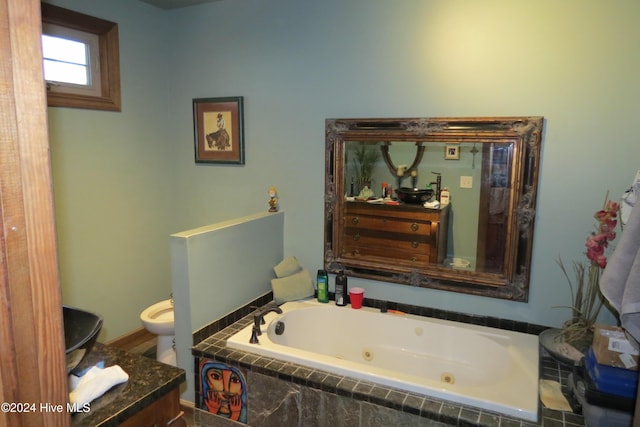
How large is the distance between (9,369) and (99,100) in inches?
115

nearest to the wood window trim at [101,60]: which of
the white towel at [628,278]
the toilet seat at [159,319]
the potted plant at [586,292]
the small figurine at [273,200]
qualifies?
the small figurine at [273,200]

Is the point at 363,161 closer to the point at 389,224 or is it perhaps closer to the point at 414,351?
the point at 389,224

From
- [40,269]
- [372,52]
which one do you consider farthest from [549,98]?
[40,269]

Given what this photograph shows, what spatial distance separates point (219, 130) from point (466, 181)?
6.12ft

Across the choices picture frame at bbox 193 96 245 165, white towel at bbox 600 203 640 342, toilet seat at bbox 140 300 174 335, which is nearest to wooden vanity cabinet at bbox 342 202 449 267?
picture frame at bbox 193 96 245 165

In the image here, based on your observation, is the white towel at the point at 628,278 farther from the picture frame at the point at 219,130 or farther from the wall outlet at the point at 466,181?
the picture frame at the point at 219,130

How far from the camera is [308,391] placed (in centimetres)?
214

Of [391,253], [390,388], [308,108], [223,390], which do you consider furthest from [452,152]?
[223,390]

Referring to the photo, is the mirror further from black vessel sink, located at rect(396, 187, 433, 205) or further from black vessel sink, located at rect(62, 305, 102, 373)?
black vessel sink, located at rect(62, 305, 102, 373)

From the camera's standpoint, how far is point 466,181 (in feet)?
8.73

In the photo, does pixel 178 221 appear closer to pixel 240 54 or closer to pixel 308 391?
pixel 240 54

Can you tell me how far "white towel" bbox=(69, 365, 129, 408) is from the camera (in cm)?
122

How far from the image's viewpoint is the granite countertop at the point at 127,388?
1175 millimetres

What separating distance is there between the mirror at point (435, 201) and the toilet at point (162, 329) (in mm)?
1151
